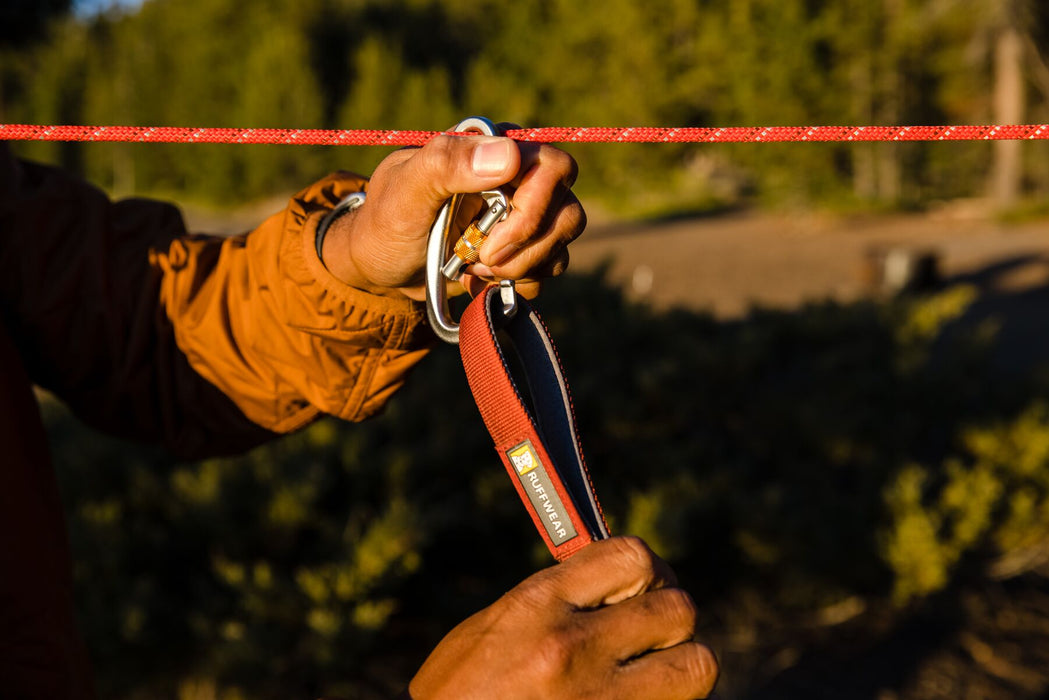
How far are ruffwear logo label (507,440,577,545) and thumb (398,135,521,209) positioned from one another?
33 cm

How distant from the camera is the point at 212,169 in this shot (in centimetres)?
3186

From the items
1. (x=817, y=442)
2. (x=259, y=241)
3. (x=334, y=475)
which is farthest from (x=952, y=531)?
(x=259, y=241)

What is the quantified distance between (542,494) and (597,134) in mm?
552

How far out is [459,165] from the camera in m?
1.13

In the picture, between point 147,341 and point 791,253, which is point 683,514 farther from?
point 791,253

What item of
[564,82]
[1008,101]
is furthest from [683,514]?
[564,82]

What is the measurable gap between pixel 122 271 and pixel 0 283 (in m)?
0.21

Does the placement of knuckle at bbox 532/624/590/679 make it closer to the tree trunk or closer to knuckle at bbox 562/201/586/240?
knuckle at bbox 562/201/586/240

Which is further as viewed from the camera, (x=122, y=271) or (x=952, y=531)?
(x=952, y=531)

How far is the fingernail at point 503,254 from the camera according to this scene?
1.16 metres

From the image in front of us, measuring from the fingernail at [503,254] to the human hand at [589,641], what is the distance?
0.40 m

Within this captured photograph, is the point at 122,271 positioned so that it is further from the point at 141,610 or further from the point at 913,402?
the point at 913,402

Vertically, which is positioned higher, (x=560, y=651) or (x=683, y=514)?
(x=560, y=651)

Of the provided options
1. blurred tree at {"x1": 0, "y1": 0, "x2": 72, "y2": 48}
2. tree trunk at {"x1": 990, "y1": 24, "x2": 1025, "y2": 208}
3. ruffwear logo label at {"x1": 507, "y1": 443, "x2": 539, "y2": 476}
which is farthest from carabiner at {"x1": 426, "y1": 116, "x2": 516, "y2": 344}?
tree trunk at {"x1": 990, "y1": 24, "x2": 1025, "y2": 208}
